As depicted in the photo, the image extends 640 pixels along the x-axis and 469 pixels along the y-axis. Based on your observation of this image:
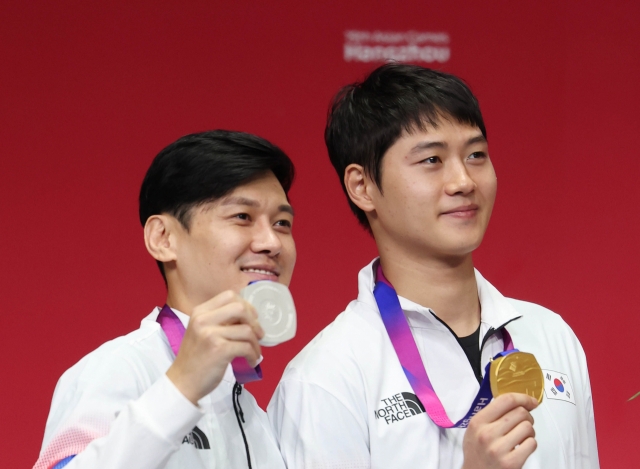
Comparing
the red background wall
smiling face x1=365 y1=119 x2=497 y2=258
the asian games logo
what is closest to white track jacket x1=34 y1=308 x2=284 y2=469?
smiling face x1=365 y1=119 x2=497 y2=258

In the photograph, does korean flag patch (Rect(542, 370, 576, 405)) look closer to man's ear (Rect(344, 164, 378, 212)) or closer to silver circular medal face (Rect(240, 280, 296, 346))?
man's ear (Rect(344, 164, 378, 212))

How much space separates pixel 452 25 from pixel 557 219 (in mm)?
674

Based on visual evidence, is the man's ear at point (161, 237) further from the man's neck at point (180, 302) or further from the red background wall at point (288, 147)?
the red background wall at point (288, 147)

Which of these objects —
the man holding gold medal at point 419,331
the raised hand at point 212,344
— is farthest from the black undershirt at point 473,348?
the raised hand at point 212,344

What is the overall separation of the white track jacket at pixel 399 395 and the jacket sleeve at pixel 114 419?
1.06 ft

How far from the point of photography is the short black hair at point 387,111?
5.75 feet

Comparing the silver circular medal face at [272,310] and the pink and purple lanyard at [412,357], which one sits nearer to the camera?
the silver circular medal face at [272,310]

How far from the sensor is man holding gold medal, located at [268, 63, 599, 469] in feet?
5.19

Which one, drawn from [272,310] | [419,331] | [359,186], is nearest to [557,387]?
[419,331]

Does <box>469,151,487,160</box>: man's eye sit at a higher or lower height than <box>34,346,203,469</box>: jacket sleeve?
higher

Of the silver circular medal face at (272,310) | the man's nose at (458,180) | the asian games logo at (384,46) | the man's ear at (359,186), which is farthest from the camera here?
the asian games logo at (384,46)

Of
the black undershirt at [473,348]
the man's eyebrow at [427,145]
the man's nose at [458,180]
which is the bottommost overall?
the black undershirt at [473,348]

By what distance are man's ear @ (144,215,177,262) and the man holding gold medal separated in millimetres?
319

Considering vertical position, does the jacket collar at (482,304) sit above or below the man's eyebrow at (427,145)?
below
